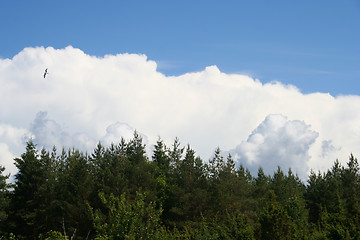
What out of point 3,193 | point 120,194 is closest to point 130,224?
point 120,194

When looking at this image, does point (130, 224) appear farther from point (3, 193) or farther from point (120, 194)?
point (3, 193)

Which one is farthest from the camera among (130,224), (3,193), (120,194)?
(3,193)

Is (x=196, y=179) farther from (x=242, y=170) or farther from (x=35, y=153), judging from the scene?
(x=242, y=170)

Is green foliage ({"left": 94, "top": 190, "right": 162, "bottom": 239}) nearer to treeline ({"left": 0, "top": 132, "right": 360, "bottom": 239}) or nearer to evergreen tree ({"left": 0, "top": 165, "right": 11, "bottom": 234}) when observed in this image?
treeline ({"left": 0, "top": 132, "right": 360, "bottom": 239})

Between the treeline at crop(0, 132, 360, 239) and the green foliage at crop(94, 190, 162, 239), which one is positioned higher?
the treeline at crop(0, 132, 360, 239)

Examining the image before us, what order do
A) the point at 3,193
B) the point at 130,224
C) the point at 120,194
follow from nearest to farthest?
the point at 130,224 < the point at 120,194 < the point at 3,193

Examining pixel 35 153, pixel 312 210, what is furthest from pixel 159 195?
pixel 312 210

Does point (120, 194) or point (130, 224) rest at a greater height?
point (120, 194)

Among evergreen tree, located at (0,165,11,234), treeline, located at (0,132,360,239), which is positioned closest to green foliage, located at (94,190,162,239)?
treeline, located at (0,132,360,239)

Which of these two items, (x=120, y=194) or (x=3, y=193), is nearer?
(x=120, y=194)

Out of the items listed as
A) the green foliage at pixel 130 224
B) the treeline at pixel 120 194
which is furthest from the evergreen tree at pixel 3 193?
the green foliage at pixel 130 224

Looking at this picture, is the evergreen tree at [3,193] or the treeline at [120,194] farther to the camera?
the evergreen tree at [3,193]

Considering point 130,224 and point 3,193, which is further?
point 3,193

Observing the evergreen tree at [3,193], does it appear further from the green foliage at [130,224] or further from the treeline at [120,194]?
the green foliage at [130,224]
